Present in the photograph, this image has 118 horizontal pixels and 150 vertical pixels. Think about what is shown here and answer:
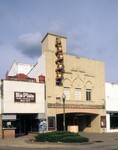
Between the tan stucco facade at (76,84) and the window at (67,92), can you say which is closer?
the tan stucco facade at (76,84)

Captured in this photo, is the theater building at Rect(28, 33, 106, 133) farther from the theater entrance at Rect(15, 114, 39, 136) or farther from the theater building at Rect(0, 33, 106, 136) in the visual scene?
the theater entrance at Rect(15, 114, 39, 136)

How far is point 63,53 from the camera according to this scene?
145ft

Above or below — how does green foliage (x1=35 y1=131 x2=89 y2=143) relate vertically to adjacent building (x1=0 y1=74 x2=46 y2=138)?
below

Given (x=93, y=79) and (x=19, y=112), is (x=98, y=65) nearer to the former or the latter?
(x=93, y=79)

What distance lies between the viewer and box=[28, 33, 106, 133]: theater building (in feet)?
139

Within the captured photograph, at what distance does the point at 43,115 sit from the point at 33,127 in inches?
111

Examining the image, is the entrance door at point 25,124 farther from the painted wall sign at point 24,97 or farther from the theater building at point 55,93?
the painted wall sign at point 24,97

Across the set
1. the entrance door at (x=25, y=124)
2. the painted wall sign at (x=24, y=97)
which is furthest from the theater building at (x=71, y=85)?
the painted wall sign at (x=24, y=97)

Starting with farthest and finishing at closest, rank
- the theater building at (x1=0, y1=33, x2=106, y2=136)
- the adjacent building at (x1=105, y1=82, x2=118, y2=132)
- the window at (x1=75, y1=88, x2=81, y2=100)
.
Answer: the adjacent building at (x1=105, y1=82, x2=118, y2=132) < the window at (x1=75, y1=88, x2=81, y2=100) < the theater building at (x1=0, y1=33, x2=106, y2=136)

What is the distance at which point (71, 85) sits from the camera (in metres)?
44.6

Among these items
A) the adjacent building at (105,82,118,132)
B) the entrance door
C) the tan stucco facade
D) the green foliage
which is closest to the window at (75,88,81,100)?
the tan stucco facade

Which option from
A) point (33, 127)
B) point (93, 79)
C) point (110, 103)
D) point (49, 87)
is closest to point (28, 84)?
point (49, 87)

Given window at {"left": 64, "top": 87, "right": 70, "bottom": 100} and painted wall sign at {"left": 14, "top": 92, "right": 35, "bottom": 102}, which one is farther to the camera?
window at {"left": 64, "top": 87, "right": 70, "bottom": 100}

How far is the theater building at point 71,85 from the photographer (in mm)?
42438
